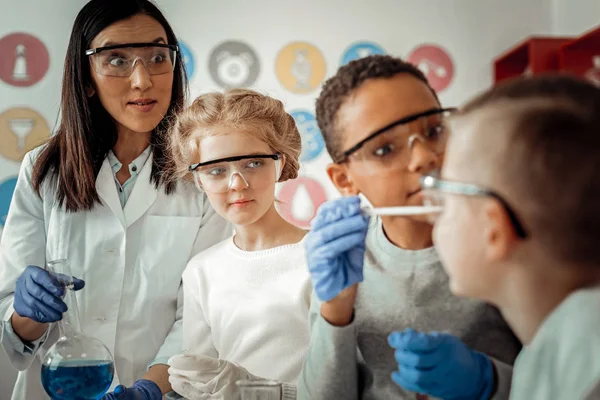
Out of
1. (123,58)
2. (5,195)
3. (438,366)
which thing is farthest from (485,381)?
(5,195)

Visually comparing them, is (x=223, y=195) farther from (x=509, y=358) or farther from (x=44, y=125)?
(x=44, y=125)

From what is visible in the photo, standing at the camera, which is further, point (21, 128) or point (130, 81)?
point (21, 128)

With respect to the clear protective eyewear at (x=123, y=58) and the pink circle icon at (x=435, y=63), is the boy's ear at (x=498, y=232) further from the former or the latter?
the pink circle icon at (x=435, y=63)

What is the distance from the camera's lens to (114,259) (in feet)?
6.37

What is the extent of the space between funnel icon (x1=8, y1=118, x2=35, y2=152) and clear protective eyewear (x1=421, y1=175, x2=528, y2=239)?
363 centimetres

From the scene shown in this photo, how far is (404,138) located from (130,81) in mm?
1012

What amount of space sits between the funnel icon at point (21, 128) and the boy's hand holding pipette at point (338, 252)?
3359mm

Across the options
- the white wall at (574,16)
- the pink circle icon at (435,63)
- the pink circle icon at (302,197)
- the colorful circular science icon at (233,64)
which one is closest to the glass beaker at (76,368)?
the pink circle icon at (302,197)

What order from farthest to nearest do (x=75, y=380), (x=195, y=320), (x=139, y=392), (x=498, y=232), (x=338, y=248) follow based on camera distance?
1. (x=195, y=320)
2. (x=139, y=392)
3. (x=75, y=380)
4. (x=338, y=248)
5. (x=498, y=232)

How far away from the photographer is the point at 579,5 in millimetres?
4348

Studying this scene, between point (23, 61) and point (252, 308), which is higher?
point (23, 61)

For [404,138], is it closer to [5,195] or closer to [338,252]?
[338,252]

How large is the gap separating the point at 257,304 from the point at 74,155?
2.46 feet

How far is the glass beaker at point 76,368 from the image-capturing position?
1.41 metres
